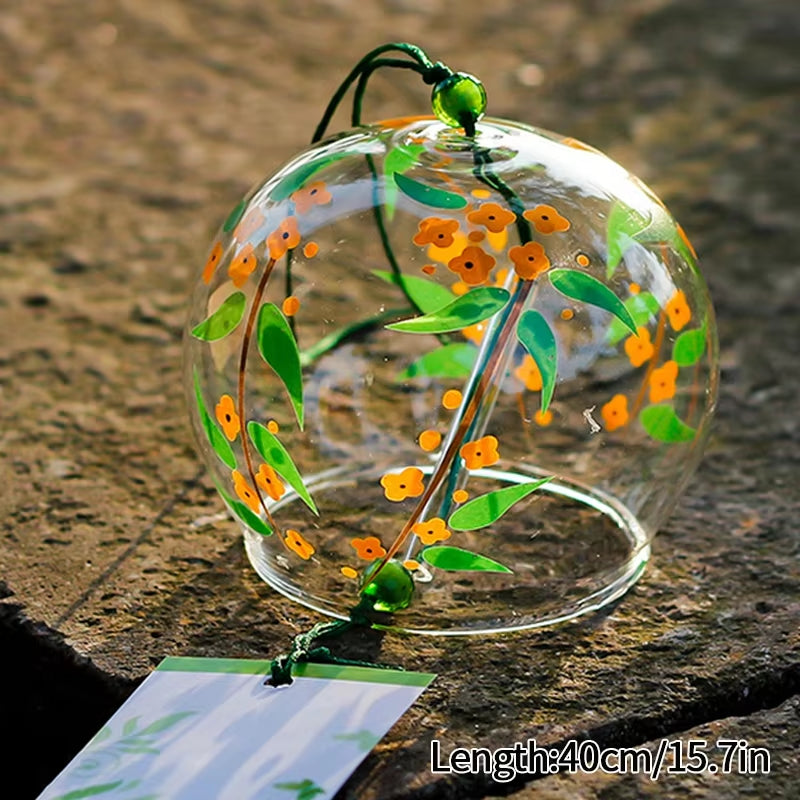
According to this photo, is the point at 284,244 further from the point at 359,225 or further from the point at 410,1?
the point at 410,1

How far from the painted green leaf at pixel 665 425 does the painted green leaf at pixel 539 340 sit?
145mm

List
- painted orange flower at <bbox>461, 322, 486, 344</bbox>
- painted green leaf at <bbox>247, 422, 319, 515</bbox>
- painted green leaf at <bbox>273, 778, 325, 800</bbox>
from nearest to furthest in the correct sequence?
painted green leaf at <bbox>273, 778, 325, 800</bbox> → painted green leaf at <bbox>247, 422, 319, 515</bbox> → painted orange flower at <bbox>461, 322, 486, 344</bbox>

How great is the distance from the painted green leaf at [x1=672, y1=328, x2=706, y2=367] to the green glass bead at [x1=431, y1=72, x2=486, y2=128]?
0.89 ft

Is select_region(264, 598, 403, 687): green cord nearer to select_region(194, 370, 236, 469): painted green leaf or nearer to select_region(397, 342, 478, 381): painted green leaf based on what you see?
select_region(194, 370, 236, 469): painted green leaf

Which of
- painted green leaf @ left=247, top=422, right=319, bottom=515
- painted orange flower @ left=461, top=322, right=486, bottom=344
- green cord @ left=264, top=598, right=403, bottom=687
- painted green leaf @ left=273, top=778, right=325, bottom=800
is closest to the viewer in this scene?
painted green leaf @ left=273, top=778, right=325, bottom=800

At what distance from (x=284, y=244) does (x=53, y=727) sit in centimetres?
45

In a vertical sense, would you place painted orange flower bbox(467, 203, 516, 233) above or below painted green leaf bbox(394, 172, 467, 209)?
below

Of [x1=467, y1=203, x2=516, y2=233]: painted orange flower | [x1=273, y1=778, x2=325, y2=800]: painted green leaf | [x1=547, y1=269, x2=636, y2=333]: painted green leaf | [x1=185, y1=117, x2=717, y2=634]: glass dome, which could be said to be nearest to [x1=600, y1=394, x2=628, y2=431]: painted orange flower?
[x1=185, y1=117, x2=717, y2=634]: glass dome

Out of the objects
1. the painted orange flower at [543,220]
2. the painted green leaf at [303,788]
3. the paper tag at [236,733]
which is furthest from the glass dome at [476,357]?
the painted green leaf at [303,788]

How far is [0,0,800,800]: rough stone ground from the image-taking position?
1.10 meters

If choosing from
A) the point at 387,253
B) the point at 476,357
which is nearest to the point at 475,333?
the point at 476,357

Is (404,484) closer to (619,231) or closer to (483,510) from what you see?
(483,510)

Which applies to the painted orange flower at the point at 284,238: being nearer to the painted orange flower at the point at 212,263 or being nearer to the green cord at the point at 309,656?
the painted orange flower at the point at 212,263

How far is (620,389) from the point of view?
1.26m
